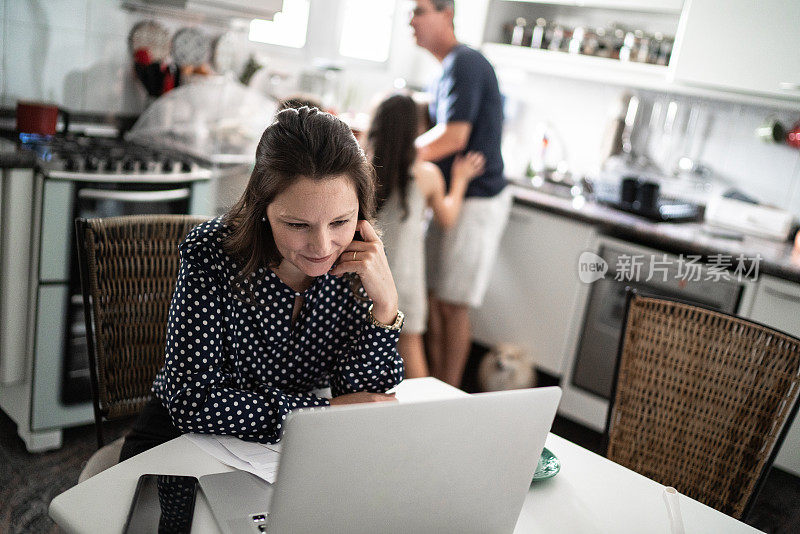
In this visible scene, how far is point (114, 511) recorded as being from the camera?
880 mm

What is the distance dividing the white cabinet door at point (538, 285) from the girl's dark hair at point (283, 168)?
6.13ft

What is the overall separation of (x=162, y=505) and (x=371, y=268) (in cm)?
55

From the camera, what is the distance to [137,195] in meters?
2.32

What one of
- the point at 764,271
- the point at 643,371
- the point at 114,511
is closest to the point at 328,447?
the point at 114,511

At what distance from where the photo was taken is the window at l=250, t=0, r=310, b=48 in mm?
3369

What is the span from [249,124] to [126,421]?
1.25 m

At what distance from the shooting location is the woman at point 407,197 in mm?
2379

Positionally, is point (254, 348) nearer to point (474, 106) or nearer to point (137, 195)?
point (137, 195)

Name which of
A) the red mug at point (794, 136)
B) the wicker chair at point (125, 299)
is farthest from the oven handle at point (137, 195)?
the red mug at point (794, 136)

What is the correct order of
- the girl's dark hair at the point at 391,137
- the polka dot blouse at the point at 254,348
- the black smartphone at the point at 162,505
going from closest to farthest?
1. the black smartphone at the point at 162,505
2. the polka dot blouse at the point at 254,348
3. the girl's dark hair at the point at 391,137

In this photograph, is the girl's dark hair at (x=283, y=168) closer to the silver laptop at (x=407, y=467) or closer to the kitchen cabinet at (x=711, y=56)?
the silver laptop at (x=407, y=467)

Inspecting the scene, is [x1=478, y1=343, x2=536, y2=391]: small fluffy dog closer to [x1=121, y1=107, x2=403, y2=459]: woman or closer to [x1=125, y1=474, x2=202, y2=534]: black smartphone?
[x1=121, y1=107, x2=403, y2=459]: woman

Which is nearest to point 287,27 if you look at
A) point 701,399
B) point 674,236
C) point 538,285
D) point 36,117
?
point 36,117

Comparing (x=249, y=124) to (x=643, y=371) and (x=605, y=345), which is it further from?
(x=643, y=371)
